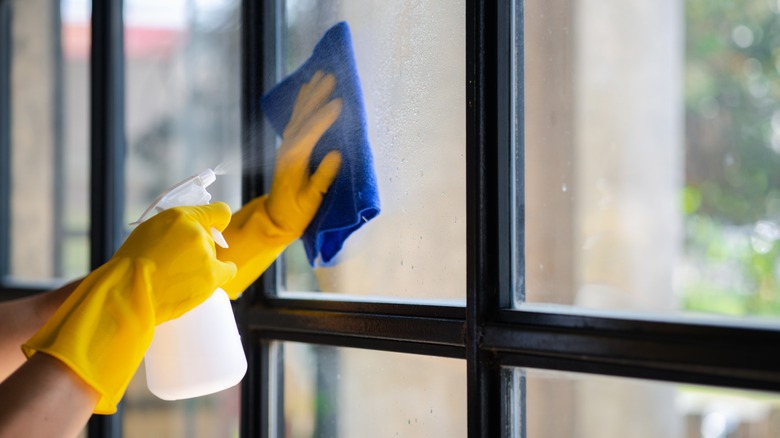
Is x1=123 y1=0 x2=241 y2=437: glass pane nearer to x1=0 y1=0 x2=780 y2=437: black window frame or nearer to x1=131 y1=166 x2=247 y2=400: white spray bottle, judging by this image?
x1=0 y1=0 x2=780 y2=437: black window frame

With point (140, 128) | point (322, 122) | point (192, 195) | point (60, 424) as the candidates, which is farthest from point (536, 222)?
point (140, 128)

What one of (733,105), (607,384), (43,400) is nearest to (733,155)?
(733,105)

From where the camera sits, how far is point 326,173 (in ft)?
3.45

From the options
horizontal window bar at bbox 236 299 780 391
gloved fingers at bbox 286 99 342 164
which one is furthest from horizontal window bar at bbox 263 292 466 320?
gloved fingers at bbox 286 99 342 164

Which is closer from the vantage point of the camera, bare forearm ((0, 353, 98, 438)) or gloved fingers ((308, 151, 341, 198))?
bare forearm ((0, 353, 98, 438))

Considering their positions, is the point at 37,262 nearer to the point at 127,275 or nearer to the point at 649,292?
the point at 127,275

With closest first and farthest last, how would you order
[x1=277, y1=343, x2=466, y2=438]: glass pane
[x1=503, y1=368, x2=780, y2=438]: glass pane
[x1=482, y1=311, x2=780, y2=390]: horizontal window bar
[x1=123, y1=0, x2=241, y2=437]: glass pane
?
[x1=482, y1=311, x2=780, y2=390]: horizontal window bar → [x1=503, y1=368, x2=780, y2=438]: glass pane → [x1=277, y1=343, x2=466, y2=438]: glass pane → [x1=123, y1=0, x2=241, y2=437]: glass pane

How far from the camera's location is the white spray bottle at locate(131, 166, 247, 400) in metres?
0.94

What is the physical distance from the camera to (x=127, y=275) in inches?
33.9

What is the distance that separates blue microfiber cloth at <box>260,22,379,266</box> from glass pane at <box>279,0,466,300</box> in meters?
0.05

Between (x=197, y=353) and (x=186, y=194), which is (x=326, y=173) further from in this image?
(x=197, y=353)

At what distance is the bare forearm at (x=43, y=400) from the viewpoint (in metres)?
0.78

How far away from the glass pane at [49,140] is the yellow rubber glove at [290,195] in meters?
1.06

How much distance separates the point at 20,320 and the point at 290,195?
1.47 feet
